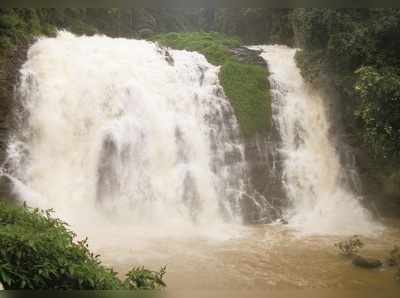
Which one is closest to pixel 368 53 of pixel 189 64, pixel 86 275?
pixel 189 64

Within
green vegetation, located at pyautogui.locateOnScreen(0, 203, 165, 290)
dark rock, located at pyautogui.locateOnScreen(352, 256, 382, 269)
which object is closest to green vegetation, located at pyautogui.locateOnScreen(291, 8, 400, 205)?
dark rock, located at pyautogui.locateOnScreen(352, 256, 382, 269)

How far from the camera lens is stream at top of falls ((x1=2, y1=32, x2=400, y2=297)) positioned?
579 cm

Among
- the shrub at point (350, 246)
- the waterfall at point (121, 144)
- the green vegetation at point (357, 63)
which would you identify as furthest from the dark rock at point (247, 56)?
the shrub at point (350, 246)

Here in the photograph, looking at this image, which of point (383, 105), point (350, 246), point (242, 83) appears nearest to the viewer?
point (383, 105)

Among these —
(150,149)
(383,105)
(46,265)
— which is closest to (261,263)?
(383,105)

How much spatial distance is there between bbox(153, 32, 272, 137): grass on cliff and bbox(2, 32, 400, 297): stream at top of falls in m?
0.19

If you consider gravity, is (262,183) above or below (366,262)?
above

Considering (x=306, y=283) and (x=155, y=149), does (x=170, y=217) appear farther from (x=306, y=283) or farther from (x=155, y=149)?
(x=306, y=283)

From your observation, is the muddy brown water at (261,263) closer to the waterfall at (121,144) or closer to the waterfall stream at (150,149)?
the waterfall stream at (150,149)

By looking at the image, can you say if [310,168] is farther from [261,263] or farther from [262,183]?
[261,263]

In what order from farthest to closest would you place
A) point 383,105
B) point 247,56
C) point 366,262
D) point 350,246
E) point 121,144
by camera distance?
point 247,56 → point 121,144 → point 350,246 → point 366,262 → point 383,105

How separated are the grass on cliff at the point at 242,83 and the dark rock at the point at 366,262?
3.17 metres

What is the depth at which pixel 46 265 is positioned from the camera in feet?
7.57

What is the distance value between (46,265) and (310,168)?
20.5ft
